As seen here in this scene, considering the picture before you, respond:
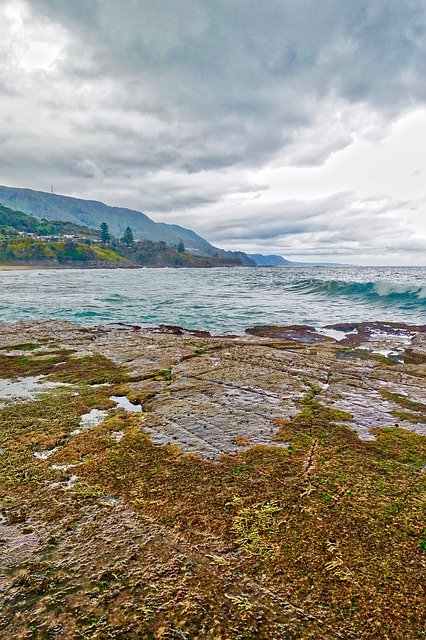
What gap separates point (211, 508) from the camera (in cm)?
812

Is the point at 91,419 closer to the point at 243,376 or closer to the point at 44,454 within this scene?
the point at 44,454

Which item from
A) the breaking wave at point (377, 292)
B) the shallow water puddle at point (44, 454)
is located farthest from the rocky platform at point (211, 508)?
the breaking wave at point (377, 292)

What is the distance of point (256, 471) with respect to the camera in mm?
9641

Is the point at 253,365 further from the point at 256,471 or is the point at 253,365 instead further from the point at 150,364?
the point at 256,471

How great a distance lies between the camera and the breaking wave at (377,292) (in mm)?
65012

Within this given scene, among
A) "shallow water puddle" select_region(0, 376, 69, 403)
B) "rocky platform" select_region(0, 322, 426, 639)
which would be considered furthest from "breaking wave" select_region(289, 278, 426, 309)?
"shallow water puddle" select_region(0, 376, 69, 403)

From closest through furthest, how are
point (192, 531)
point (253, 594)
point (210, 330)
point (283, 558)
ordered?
1. point (253, 594)
2. point (283, 558)
3. point (192, 531)
4. point (210, 330)

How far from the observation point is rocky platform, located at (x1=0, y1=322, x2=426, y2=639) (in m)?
5.70

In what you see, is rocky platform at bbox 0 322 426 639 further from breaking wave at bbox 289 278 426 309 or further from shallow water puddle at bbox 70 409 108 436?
breaking wave at bbox 289 278 426 309

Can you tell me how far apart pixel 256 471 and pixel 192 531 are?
9.01 feet

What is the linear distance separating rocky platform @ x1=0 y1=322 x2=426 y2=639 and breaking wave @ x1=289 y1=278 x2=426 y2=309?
5437cm

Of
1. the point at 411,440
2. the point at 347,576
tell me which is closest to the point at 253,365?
the point at 411,440

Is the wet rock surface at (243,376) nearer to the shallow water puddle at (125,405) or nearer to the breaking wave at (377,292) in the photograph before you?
the shallow water puddle at (125,405)

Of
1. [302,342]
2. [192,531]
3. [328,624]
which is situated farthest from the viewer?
[302,342]
